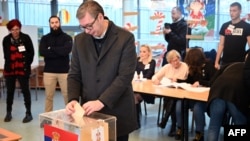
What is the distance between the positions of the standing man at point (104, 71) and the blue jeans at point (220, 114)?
4.02 feet

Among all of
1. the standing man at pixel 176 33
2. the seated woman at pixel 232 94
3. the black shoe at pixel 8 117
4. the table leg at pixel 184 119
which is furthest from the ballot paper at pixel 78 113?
the standing man at pixel 176 33

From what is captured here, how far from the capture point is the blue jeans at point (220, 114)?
9.07ft

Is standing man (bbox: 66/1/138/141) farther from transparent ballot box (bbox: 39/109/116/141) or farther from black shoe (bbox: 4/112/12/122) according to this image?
black shoe (bbox: 4/112/12/122)

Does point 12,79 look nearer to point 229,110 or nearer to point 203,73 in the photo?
point 203,73

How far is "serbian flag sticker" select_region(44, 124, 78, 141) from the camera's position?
1475mm

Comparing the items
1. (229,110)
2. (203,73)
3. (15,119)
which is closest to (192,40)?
(203,73)

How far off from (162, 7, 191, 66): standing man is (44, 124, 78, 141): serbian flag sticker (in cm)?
369

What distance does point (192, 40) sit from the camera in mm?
5461

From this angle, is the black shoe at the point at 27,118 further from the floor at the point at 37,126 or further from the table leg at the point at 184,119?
the table leg at the point at 184,119

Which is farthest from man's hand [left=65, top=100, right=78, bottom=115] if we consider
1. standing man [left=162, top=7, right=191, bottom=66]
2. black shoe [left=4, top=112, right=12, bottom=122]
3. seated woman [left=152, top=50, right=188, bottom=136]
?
standing man [left=162, top=7, right=191, bottom=66]

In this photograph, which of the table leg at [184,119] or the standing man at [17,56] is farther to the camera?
the standing man at [17,56]

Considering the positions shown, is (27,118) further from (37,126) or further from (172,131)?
(172,131)

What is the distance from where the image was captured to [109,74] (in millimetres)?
1742

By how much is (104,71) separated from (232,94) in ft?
4.64
